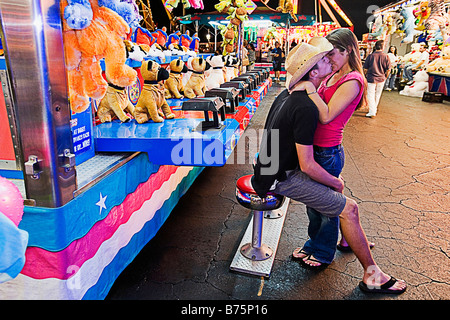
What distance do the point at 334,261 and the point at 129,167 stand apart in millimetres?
1567

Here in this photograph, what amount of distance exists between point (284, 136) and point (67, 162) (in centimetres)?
109

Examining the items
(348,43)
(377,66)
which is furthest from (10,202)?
(377,66)

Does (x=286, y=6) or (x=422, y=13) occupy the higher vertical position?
(x=422, y=13)

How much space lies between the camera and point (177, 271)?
224 cm

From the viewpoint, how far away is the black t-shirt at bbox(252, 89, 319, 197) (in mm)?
1722

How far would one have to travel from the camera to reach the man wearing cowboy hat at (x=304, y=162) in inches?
69.1

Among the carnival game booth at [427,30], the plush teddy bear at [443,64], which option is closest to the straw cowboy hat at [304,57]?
the carnival game booth at [427,30]

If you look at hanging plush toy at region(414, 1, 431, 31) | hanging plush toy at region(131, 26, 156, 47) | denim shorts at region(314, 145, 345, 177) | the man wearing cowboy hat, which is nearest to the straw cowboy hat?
the man wearing cowboy hat

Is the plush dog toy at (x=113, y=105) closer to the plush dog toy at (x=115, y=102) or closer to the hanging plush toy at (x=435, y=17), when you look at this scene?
the plush dog toy at (x=115, y=102)

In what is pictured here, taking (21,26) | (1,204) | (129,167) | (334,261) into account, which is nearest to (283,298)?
(334,261)

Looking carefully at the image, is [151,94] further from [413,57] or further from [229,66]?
[413,57]

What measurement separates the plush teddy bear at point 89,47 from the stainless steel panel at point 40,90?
15 cm

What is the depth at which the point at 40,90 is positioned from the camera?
4.07ft

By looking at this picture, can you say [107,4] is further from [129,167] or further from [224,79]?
[224,79]
